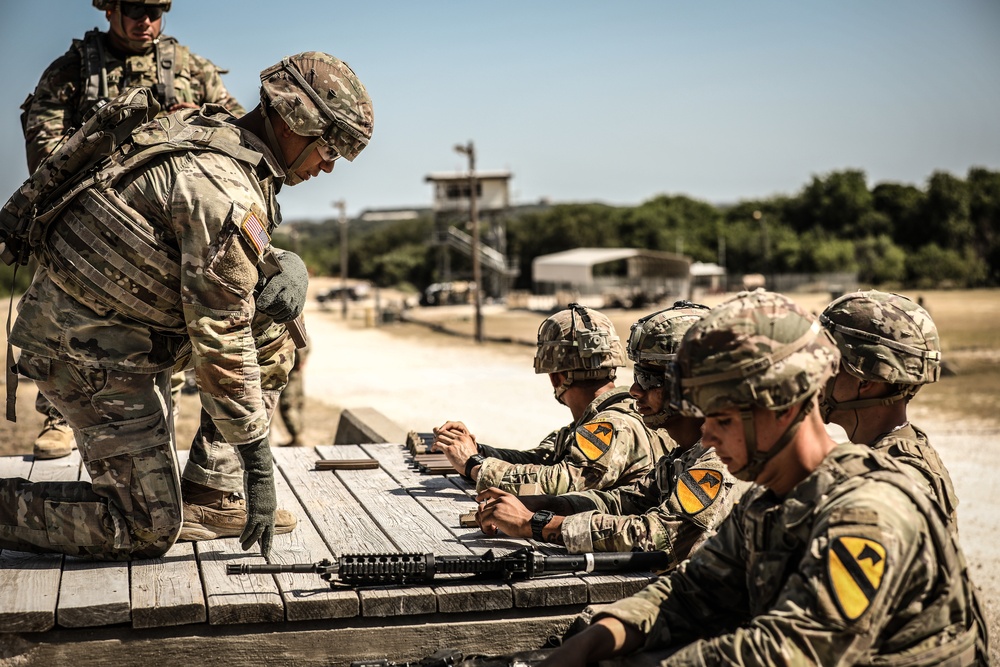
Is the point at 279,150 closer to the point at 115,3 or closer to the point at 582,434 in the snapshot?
the point at 582,434

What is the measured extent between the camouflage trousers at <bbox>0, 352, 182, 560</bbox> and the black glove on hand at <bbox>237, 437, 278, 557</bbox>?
383 millimetres

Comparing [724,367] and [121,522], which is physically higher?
[724,367]

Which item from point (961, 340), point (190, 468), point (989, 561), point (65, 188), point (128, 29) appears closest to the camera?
point (65, 188)

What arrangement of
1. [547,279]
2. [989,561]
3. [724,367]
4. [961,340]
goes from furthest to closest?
[547,279] → [961,340] → [989,561] → [724,367]

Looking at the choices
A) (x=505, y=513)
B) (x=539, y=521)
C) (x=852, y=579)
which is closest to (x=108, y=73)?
(x=505, y=513)

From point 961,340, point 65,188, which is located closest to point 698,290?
point 961,340

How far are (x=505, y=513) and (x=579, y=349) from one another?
899mm

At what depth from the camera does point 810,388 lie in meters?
2.75

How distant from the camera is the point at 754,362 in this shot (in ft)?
8.91

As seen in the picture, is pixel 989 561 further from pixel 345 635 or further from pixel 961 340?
pixel 961 340

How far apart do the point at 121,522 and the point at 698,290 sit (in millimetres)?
68041

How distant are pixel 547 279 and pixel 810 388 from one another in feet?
204

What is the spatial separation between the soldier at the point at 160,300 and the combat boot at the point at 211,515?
0.30 m

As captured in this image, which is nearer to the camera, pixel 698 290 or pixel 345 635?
pixel 345 635
